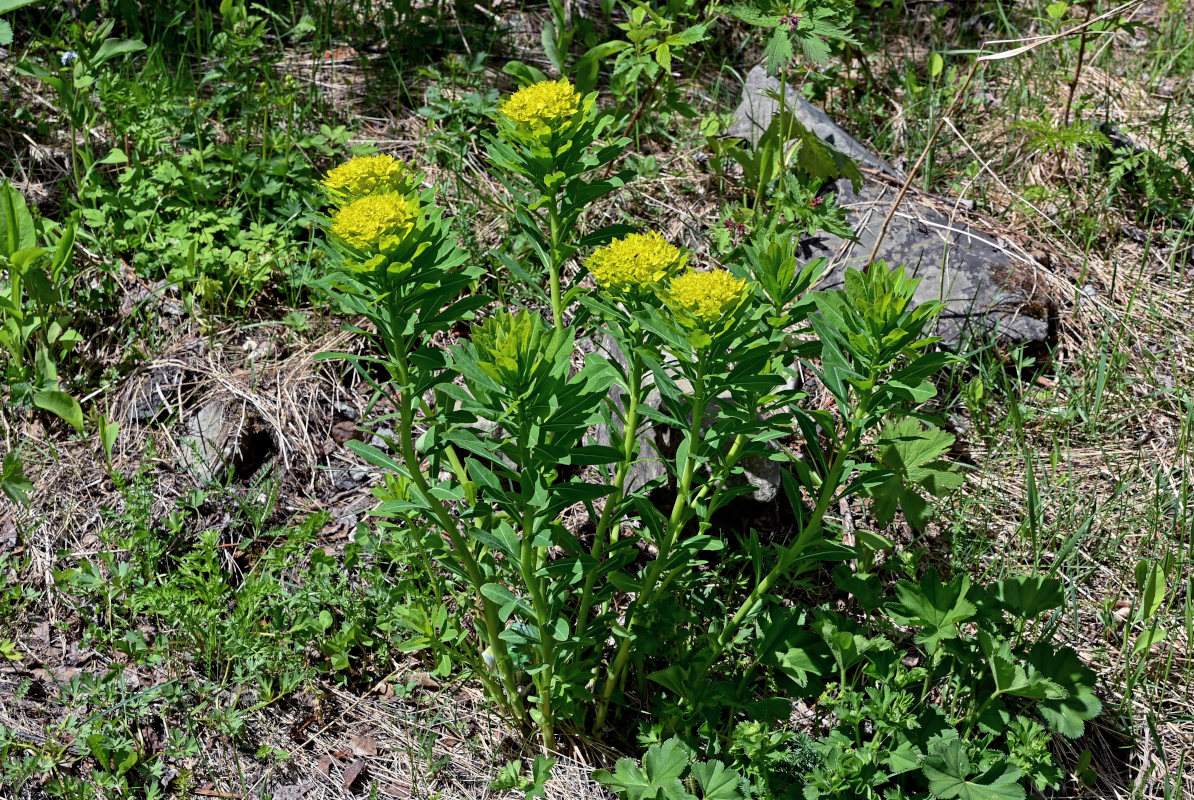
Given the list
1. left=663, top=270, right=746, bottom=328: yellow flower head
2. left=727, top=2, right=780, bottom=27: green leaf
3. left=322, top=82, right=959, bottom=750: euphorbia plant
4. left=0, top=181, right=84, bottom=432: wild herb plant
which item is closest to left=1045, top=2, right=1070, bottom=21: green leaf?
left=727, top=2, right=780, bottom=27: green leaf

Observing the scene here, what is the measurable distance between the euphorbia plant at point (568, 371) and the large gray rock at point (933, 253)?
1.40 metres

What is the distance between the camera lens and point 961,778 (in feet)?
6.56

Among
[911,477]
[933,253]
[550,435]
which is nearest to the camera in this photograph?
[550,435]

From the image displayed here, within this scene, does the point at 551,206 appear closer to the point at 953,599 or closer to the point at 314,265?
the point at 953,599

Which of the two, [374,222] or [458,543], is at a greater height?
[374,222]

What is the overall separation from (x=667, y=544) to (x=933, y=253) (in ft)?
6.37

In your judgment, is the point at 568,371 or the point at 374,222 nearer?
the point at 374,222

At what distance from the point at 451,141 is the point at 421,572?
182 cm

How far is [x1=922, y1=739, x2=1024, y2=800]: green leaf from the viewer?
197 centimetres

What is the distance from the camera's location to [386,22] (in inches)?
163

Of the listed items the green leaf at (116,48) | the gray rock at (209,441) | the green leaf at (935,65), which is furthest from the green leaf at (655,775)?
the green leaf at (935,65)

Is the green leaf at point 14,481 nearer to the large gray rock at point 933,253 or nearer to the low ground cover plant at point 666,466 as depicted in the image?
the low ground cover plant at point 666,466

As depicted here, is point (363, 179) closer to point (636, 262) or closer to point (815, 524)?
point (636, 262)

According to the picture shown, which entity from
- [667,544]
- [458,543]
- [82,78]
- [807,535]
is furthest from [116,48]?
[807,535]
